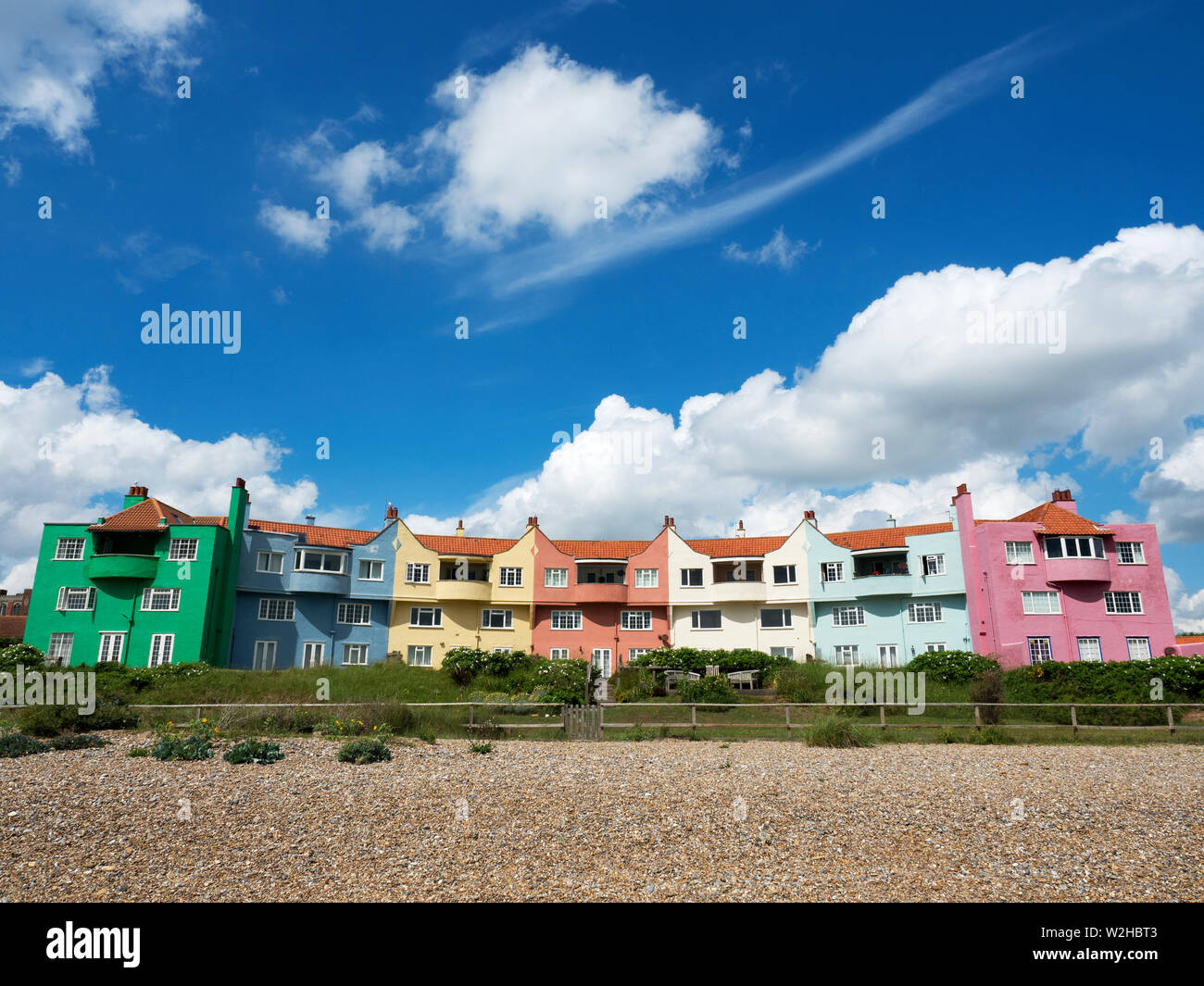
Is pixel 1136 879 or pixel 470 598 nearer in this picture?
pixel 1136 879

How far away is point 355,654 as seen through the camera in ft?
153

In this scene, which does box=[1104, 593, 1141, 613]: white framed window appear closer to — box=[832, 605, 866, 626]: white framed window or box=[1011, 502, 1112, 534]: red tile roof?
box=[1011, 502, 1112, 534]: red tile roof

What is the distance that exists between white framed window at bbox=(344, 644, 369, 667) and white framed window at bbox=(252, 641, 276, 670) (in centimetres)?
410

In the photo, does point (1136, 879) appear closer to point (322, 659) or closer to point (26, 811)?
point (26, 811)

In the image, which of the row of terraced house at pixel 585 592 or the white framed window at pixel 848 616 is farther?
the white framed window at pixel 848 616

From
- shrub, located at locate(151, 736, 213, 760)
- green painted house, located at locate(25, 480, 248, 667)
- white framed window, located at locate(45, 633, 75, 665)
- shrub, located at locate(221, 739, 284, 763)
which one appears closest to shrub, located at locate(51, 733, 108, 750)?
shrub, located at locate(151, 736, 213, 760)

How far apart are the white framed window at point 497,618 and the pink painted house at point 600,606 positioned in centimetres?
162

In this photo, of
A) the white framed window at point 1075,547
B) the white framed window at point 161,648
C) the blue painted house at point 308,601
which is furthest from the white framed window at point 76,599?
the white framed window at point 1075,547

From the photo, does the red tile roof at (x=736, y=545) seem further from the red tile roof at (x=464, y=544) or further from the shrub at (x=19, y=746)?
the shrub at (x=19, y=746)

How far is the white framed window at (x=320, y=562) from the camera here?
1775 inches
